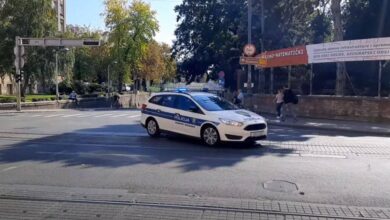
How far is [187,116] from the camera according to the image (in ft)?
45.8

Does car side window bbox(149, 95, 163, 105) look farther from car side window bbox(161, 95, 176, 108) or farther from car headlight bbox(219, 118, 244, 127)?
car headlight bbox(219, 118, 244, 127)

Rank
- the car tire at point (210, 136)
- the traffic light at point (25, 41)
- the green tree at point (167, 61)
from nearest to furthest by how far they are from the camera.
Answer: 1. the car tire at point (210, 136)
2. the traffic light at point (25, 41)
3. the green tree at point (167, 61)

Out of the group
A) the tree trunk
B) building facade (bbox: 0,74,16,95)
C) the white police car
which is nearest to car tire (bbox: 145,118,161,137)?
the white police car

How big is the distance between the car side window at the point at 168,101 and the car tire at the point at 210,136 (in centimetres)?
181

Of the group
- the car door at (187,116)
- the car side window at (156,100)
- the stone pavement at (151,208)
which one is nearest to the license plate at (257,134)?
the car door at (187,116)

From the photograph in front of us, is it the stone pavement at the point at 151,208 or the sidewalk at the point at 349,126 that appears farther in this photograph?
the sidewalk at the point at 349,126

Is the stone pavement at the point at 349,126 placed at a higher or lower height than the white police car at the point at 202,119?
lower

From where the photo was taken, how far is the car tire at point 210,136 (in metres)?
13.1

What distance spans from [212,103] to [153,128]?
2.40 meters

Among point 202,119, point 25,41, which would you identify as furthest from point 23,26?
point 202,119

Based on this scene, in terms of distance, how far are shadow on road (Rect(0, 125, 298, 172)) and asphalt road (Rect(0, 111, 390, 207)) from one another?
21 millimetres

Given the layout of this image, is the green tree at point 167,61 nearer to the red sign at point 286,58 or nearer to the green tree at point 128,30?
the green tree at point 128,30

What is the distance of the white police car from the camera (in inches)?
505

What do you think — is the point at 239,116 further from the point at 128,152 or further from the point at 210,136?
the point at 128,152
